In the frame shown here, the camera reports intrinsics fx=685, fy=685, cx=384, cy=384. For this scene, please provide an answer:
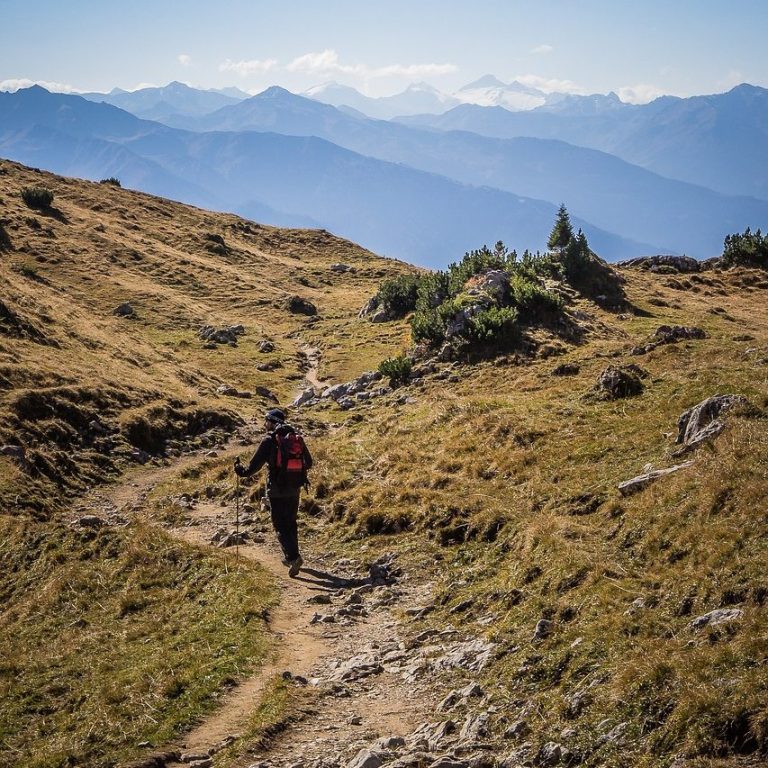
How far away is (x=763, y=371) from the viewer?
60.7ft

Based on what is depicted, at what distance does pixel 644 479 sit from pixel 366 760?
7.70m

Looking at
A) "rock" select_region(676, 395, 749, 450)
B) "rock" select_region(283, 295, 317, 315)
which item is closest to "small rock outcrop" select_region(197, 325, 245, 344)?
"rock" select_region(283, 295, 317, 315)

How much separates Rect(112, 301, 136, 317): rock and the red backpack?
49.9 meters

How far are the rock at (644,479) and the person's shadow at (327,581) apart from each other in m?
5.46

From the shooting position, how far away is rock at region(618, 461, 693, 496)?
12625 mm

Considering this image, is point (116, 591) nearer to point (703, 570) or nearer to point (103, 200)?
point (703, 570)

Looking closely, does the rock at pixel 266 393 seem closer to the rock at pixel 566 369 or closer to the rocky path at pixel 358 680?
the rock at pixel 566 369

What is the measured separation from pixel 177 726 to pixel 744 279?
54.3 metres

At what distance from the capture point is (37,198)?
85.6m

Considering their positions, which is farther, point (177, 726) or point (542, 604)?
point (542, 604)

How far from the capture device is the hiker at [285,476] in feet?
50.0

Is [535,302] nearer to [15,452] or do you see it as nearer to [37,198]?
[15,452]

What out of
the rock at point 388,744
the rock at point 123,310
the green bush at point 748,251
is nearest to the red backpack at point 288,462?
the rock at point 388,744

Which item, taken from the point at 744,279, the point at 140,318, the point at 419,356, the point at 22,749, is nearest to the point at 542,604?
the point at 22,749
